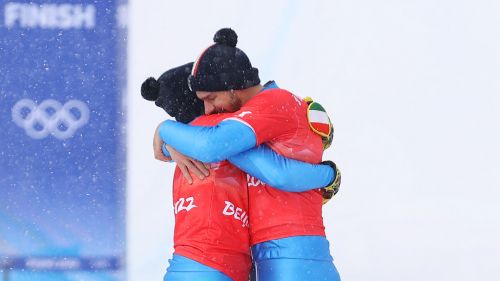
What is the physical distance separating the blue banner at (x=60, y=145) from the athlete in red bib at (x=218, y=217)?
88.0 inches

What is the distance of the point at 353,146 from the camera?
486 cm

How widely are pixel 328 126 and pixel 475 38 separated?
263cm

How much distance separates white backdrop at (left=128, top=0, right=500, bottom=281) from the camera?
4.73 m

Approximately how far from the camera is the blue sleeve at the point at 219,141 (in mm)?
2410

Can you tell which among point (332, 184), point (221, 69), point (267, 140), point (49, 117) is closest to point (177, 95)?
point (221, 69)

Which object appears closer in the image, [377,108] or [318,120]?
[318,120]

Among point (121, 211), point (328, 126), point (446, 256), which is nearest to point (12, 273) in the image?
point (121, 211)

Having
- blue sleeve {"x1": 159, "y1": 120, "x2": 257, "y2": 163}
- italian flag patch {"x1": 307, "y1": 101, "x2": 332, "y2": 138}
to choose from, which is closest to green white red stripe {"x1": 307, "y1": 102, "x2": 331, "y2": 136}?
italian flag patch {"x1": 307, "y1": 101, "x2": 332, "y2": 138}

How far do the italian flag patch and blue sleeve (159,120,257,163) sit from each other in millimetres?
240

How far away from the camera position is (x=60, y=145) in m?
4.72

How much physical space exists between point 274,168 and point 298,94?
95.8 inches

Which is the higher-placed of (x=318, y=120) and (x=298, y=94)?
(x=298, y=94)

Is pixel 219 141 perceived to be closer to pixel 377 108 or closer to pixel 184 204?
pixel 184 204

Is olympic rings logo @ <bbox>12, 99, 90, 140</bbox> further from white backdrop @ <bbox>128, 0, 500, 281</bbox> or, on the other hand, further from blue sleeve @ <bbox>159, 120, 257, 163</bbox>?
blue sleeve @ <bbox>159, 120, 257, 163</bbox>
